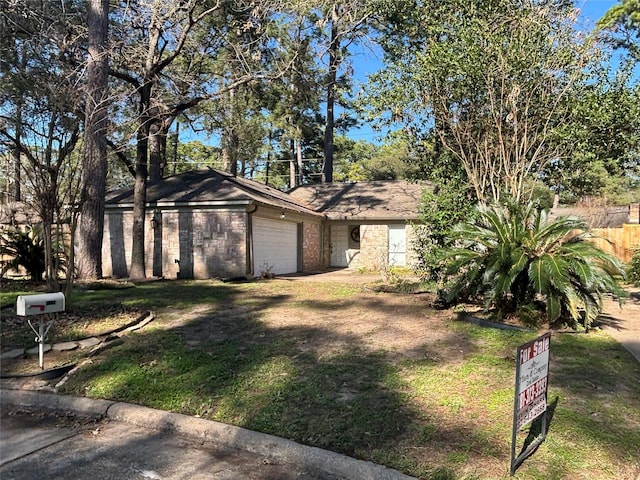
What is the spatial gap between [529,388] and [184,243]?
569 inches

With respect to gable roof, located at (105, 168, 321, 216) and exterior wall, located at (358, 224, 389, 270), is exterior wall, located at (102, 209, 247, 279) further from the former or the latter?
exterior wall, located at (358, 224, 389, 270)

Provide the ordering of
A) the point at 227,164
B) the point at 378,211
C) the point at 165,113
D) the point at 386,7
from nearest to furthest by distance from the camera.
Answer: the point at 386,7 → the point at 165,113 → the point at 378,211 → the point at 227,164

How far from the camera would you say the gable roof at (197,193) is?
634 inches

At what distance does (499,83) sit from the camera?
1004 centimetres

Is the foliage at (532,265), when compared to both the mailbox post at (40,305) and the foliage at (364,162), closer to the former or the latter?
the mailbox post at (40,305)

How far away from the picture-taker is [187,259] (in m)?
16.3

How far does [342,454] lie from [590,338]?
4974 mm

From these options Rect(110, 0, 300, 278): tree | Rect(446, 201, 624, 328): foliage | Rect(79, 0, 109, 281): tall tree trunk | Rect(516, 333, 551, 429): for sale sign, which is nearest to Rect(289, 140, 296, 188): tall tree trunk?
Rect(110, 0, 300, 278): tree

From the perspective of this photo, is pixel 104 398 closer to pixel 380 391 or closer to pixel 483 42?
pixel 380 391

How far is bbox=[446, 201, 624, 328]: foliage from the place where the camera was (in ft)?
23.2

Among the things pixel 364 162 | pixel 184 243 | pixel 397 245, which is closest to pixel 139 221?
pixel 184 243

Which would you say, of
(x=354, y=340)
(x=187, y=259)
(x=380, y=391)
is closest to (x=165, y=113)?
(x=187, y=259)

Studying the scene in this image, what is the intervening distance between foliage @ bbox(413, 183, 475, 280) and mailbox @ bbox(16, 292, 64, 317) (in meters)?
6.66

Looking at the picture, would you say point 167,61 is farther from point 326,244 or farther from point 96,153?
point 326,244
